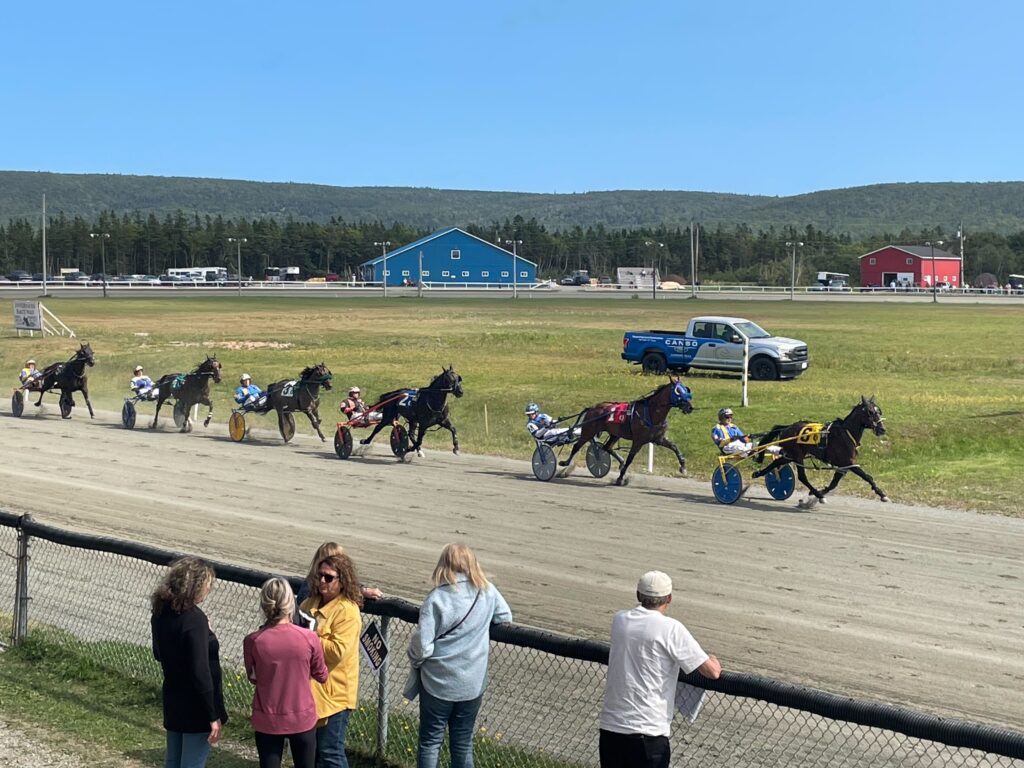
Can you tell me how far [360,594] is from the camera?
687 cm

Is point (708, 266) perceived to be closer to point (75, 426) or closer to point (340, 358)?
point (340, 358)

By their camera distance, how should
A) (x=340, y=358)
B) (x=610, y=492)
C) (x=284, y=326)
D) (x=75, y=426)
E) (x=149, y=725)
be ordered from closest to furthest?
1. (x=149, y=725)
2. (x=610, y=492)
3. (x=75, y=426)
4. (x=340, y=358)
5. (x=284, y=326)

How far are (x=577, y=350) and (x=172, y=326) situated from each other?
24.9m

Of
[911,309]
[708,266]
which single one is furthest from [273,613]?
[708,266]

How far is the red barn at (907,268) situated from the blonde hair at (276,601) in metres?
134

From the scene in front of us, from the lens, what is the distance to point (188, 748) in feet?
21.7

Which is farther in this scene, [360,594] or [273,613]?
[360,594]

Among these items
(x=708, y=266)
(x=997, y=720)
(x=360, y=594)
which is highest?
(x=708, y=266)

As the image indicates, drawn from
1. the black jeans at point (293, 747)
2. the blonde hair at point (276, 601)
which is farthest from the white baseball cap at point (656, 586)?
the black jeans at point (293, 747)

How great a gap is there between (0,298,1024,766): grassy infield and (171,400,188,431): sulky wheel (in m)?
2.38

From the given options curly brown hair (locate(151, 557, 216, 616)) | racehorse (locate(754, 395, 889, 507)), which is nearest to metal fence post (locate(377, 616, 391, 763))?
curly brown hair (locate(151, 557, 216, 616))

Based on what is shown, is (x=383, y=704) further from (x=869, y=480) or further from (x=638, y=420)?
(x=638, y=420)

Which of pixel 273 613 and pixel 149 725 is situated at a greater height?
pixel 273 613

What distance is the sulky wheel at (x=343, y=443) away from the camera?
2352 cm
